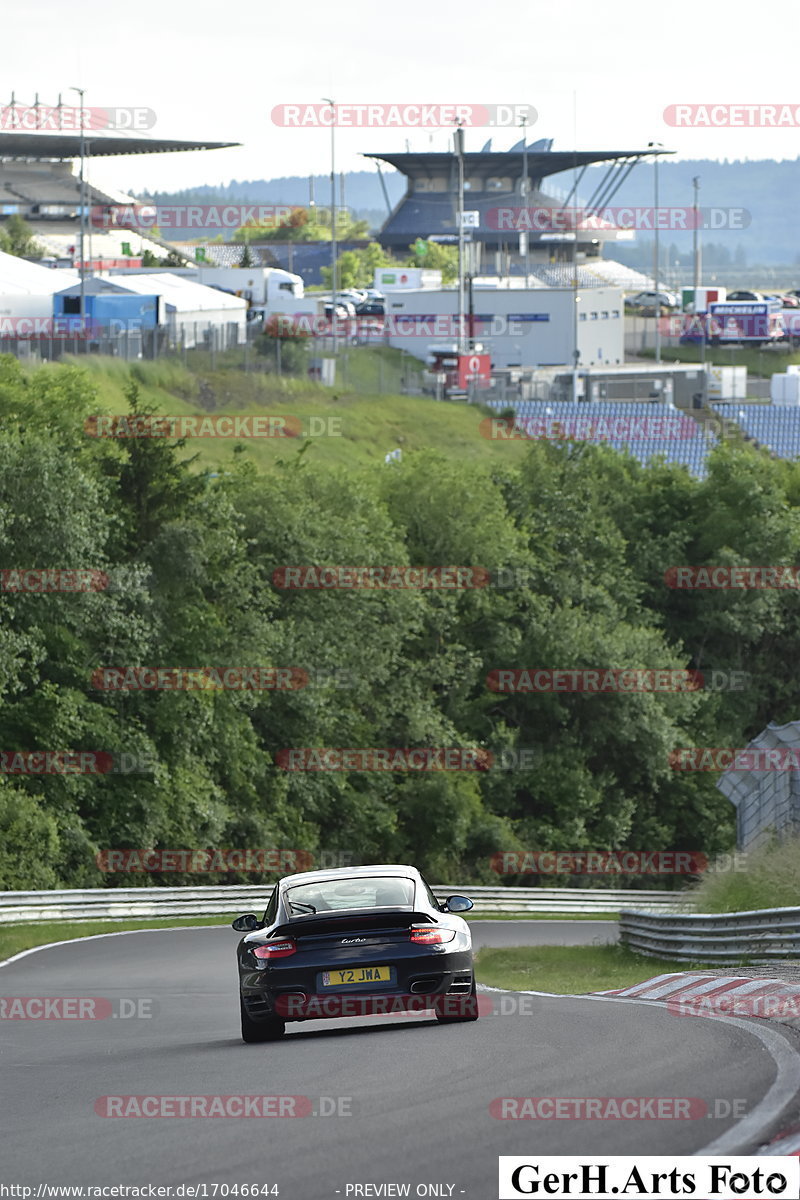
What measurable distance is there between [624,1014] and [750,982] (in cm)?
192

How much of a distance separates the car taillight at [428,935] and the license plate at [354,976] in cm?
29

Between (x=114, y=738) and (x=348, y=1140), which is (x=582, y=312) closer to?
(x=114, y=738)

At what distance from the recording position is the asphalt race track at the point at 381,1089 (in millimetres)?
6480

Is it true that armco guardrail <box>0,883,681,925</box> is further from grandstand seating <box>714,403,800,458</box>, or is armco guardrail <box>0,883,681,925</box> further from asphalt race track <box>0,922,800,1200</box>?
grandstand seating <box>714,403,800,458</box>

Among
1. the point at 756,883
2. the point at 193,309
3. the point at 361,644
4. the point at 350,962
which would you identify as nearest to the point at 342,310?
the point at 193,309

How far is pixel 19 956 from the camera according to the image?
75.9ft

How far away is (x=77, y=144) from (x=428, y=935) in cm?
12410

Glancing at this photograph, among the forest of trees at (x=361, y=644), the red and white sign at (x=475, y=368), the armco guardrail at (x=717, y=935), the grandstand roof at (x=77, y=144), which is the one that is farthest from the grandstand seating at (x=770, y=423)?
the grandstand roof at (x=77, y=144)

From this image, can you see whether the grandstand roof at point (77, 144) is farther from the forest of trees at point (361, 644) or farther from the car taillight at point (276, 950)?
the car taillight at point (276, 950)

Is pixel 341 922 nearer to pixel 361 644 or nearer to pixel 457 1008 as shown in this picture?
pixel 457 1008

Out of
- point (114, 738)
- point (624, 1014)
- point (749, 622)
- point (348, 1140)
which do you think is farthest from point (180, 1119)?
point (749, 622)

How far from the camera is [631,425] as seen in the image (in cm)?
7162

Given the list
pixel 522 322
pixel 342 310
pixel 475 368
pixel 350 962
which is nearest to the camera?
pixel 350 962

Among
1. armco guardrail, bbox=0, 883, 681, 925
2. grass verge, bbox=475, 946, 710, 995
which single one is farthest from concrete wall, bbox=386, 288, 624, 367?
grass verge, bbox=475, 946, 710, 995
